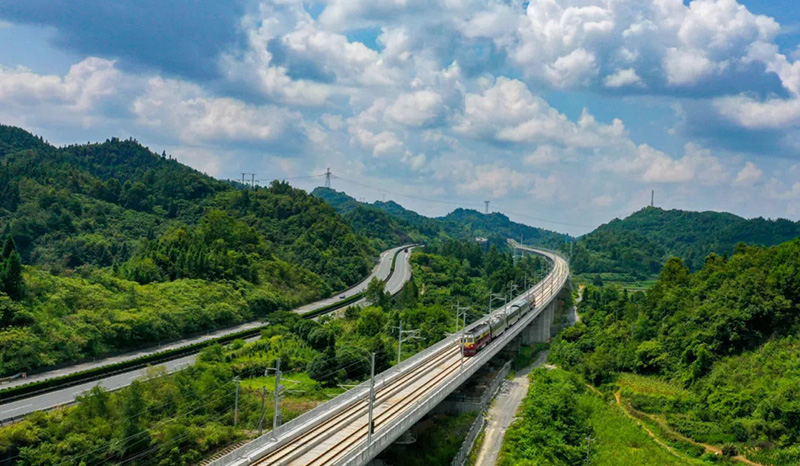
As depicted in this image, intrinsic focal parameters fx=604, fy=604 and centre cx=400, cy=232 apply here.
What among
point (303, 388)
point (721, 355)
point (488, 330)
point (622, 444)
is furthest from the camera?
point (488, 330)

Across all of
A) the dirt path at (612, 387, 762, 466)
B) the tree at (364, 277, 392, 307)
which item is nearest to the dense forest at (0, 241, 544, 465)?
the tree at (364, 277, 392, 307)

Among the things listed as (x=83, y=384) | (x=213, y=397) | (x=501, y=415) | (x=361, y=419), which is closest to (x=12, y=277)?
(x=83, y=384)

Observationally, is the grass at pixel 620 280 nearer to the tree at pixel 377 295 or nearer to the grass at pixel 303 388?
the tree at pixel 377 295

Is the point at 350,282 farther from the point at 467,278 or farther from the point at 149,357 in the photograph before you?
the point at 149,357

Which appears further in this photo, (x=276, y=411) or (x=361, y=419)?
(x=361, y=419)

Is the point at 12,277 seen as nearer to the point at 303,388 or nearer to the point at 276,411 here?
the point at 303,388
